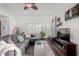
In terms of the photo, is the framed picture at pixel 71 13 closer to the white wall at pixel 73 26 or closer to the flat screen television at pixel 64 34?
the white wall at pixel 73 26

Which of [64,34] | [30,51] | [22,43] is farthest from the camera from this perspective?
[64,34]

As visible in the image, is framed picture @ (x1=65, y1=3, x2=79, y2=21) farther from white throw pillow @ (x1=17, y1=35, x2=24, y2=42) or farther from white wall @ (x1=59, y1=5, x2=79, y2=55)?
white throw pillow @ (x1=17, y1=35, x2=24, y2=42)

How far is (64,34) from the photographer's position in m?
1.60

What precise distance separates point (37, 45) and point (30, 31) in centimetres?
23

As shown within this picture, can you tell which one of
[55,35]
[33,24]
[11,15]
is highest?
[11,15]

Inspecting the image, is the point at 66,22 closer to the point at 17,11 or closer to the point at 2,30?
the point at 17,11

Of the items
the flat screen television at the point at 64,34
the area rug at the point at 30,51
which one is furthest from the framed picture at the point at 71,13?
the area rug at the point at 30,51

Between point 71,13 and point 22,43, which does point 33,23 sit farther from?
point 71,13

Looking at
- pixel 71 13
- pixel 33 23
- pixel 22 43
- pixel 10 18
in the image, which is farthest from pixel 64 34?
pixel 10 18

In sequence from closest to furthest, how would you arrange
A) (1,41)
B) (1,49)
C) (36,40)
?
(1,49), (1,41), (36,40)

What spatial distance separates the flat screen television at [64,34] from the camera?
152 cm

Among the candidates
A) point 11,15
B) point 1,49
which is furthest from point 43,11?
point 1,49

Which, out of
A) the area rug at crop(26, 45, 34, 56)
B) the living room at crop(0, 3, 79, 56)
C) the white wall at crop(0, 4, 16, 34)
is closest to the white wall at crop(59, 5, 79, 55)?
the living room at crop(0, 3, 79, 56)

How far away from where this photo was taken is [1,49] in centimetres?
123
